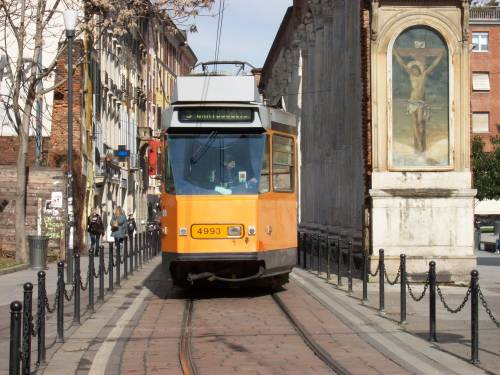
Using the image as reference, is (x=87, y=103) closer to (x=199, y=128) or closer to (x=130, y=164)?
(x=130, y=164)

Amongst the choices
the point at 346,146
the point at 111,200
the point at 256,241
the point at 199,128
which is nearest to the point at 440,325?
the point at 256,241

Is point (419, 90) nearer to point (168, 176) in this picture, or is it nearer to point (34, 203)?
point (168, 176)

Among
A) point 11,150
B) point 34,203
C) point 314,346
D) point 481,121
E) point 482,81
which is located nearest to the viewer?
point 314,346

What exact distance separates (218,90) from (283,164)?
179 cm

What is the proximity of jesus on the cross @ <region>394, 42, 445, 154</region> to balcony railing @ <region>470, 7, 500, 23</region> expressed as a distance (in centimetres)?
5162

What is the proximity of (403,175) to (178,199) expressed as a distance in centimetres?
753

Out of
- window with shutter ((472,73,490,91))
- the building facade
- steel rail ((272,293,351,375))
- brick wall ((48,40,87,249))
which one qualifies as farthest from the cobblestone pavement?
window with shutter ((472,73,490,91))

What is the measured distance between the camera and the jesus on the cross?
81.6ft

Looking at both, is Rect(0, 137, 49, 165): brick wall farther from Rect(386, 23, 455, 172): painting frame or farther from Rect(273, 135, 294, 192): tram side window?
Rect(273, 135, 294, 192): tram side window

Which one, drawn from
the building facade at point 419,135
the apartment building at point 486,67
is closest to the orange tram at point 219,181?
the building facade at point 419,135

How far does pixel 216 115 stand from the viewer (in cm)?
1923

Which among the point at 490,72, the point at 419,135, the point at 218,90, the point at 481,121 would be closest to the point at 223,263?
the point at 218,90

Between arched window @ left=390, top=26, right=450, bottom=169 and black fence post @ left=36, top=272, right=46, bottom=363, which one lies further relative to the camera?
arched window @ left=390, top=26, right=450, bottom=169

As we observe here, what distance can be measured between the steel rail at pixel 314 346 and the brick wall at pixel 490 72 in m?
59.2
